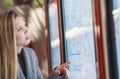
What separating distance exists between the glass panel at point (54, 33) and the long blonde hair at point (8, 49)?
1541 mm

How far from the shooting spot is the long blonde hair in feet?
5.40

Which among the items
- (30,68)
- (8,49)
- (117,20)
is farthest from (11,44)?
(117,20)

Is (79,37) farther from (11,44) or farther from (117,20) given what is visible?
(11,44)

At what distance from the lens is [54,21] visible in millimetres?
3326

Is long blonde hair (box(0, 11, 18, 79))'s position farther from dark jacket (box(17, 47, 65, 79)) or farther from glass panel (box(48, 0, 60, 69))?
glass panel (box(48, 0, 60, 69))

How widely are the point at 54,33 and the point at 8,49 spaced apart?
5.60 feet

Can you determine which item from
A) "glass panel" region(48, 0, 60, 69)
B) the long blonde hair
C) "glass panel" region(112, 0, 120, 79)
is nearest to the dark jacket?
the long blonde hair

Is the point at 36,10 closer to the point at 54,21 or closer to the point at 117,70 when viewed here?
the point at 54,21

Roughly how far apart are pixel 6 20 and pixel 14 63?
296mm

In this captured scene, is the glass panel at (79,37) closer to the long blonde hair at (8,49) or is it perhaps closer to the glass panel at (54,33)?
the glass panel at (54,33)

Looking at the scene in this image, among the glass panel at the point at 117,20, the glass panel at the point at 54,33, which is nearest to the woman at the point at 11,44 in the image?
the glass panel at the point at 117,20

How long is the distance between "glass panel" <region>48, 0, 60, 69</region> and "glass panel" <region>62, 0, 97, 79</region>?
183 mm

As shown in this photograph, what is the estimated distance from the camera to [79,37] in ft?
9.05

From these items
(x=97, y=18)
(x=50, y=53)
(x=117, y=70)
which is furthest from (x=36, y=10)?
(x=117, y=70)
